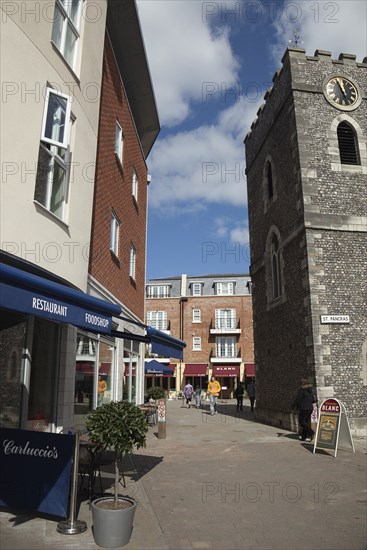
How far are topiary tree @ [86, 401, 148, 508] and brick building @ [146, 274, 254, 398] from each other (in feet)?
132

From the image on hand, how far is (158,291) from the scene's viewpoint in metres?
51.5

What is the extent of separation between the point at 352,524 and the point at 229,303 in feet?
141

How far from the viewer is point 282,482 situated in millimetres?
7699

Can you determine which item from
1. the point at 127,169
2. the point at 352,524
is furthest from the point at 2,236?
the point at 127,169

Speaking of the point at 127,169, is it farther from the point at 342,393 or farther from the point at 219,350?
the point at 219,350

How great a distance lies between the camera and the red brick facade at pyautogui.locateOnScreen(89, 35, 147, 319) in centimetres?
1142

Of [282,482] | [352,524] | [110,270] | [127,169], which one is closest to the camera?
[352,524]

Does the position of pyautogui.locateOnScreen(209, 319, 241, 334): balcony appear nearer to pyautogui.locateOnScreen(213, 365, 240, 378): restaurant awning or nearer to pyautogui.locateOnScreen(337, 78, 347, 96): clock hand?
pyautogui.locateOnScreen(213, 365, 240, 378): restaurant awning

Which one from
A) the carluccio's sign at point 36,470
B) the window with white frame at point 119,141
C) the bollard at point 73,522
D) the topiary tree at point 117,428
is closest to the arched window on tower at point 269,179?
the window with white frame at point 119,141

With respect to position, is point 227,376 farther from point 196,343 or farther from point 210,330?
point 210,330

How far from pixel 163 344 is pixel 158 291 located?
4298 cm

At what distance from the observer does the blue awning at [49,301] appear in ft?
13.7

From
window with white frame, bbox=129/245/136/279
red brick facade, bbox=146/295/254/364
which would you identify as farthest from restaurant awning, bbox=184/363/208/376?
window with white frame, bbox=129/245/136/279

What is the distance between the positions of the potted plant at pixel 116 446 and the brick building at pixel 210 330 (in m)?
40.4
